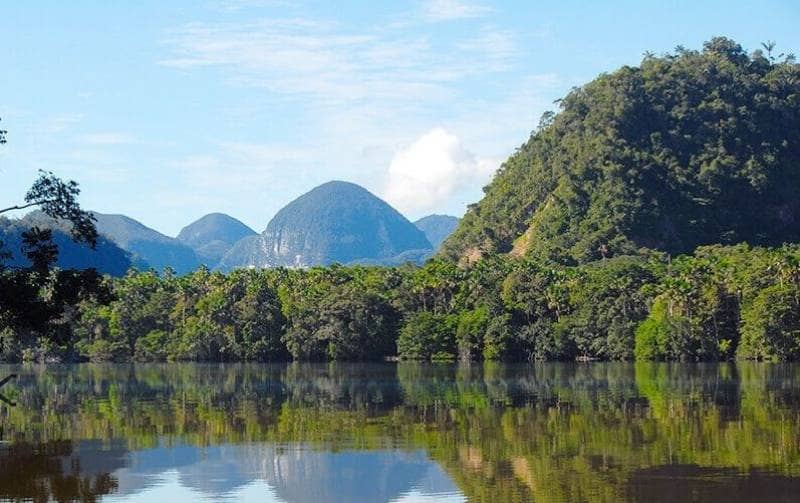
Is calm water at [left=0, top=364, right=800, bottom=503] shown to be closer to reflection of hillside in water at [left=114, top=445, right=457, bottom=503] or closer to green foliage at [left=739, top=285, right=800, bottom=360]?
reflection of hillside in water at [left=114, top=445, right=457, bottom=503]

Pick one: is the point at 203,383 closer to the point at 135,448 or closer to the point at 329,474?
the point at 135,448

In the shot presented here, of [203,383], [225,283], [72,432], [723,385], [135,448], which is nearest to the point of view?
[135,448]

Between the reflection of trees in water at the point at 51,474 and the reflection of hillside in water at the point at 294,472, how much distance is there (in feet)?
2.37

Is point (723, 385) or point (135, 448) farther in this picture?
point (723, 385)

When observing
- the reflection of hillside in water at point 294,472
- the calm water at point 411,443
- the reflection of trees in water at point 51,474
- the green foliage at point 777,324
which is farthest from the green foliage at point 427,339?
the reflection of hillside in water at point 294,472

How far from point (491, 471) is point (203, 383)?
57.4 meters

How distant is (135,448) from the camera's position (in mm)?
A: 46188

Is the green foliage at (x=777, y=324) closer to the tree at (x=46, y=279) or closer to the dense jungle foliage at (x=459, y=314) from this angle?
the dense jungle foliage at (x=459, y=314)

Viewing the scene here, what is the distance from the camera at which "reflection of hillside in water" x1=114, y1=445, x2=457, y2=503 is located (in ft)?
116

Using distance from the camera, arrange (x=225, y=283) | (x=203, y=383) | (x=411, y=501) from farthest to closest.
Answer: (x=225, y=283)
(x=203, y=383)
(x=411, y=501)

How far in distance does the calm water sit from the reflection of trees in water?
3.1 inches

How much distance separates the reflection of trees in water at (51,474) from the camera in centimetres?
3512

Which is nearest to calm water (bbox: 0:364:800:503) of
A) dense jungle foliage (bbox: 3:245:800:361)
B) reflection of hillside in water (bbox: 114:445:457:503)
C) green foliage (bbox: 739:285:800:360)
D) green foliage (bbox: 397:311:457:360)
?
reflection of hillside in water (bbox: 114:445:457:503)

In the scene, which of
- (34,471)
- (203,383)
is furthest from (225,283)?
(34,471)
